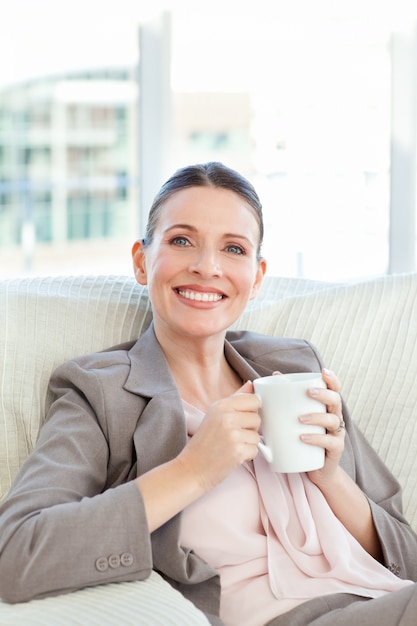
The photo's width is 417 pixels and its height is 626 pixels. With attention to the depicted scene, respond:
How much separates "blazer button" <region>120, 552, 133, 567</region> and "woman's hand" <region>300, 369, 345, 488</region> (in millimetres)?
301

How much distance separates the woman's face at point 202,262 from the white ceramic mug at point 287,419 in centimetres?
28

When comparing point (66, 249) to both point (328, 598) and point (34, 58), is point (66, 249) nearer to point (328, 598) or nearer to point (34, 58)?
point (34, 58)

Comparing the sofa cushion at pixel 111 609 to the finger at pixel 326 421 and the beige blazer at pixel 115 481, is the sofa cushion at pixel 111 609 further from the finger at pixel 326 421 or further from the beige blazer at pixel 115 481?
the finger at pixel 326 421

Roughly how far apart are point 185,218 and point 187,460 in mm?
471

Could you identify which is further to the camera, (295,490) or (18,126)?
(18,126)

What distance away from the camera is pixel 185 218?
5.57 ft

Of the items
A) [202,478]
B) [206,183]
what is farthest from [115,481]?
[206,183]

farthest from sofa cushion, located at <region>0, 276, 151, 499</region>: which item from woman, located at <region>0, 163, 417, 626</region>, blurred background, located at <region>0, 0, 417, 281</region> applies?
blurred background, located at <region>0, 0, 417, 281</region>

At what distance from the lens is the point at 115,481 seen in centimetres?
161

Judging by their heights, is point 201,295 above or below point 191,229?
below

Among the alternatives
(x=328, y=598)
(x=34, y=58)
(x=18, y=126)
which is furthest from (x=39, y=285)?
(x=18, y=126)

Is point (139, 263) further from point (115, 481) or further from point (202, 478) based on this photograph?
point (202, 478)

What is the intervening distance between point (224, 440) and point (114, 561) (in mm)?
231

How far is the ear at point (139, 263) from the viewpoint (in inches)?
72.1
